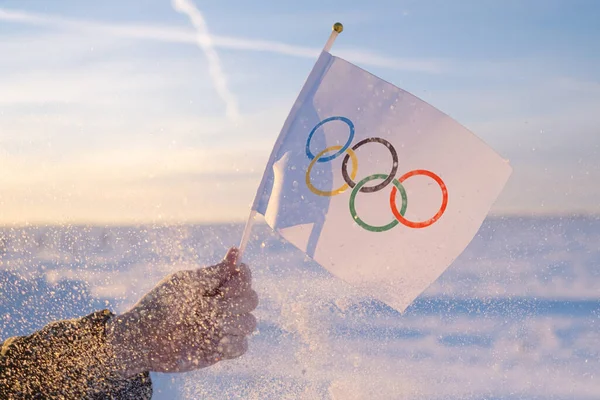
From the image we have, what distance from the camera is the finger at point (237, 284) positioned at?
2.23 meters

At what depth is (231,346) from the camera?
7.07 ft

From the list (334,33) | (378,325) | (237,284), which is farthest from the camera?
(378,325)

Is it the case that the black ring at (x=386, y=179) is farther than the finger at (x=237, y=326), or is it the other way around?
the black ring at (x=386, y=179)

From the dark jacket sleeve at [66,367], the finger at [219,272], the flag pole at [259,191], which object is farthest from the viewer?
the flag pole at [259,191]

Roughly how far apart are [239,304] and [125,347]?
36 centimetres

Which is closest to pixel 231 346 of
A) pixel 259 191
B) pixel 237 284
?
pixel 237 284

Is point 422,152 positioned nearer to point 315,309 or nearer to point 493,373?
point 493,373

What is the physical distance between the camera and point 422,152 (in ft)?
8.45

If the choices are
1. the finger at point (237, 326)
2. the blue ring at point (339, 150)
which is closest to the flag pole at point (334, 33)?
the blue ring at point (339, 150)

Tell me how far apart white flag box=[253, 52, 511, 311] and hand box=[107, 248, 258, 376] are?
525 mm

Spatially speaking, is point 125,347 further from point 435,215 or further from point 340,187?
point 435,215

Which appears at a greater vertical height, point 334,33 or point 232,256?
point 334,33

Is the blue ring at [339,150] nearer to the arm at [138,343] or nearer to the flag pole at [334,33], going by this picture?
the flag pole at [334,33]

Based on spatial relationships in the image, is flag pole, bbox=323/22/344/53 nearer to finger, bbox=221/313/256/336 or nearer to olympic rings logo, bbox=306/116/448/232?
olympic rings logo, bbox=306/116/448/232
